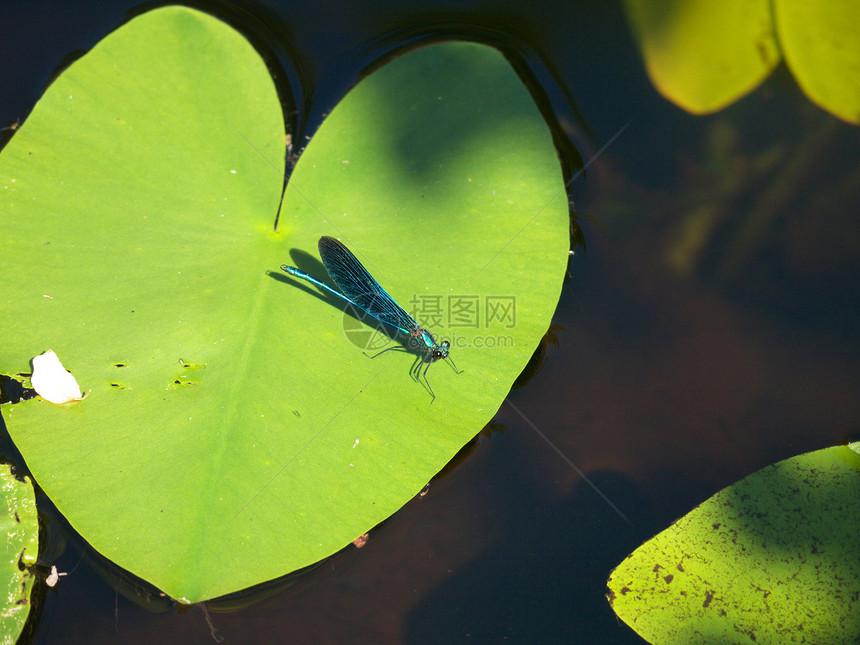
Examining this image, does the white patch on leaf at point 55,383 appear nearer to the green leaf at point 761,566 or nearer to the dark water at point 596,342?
the dark water at point 596,342

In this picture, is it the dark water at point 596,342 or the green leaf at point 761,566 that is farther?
the dark water at point 596,342

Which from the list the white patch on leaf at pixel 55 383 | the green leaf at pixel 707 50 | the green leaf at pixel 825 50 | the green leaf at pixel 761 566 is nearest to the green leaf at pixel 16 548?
the white patch on leaf at pixel 55 383

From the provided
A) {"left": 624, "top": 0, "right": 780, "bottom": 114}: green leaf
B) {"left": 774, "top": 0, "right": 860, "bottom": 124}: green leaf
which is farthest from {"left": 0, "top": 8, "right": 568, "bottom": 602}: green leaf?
{"left": 774, "top": 0, "right": 860, "bottom": 124}: green leaf

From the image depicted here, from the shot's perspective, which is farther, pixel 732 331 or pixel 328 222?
pixel 732 331

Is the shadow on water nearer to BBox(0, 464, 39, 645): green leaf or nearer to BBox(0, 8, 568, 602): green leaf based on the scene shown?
BBox(0, 8, 568, 602): green leaf

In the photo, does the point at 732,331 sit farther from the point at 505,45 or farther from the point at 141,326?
the point at 141,326

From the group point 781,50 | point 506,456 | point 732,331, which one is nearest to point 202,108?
point 506,456

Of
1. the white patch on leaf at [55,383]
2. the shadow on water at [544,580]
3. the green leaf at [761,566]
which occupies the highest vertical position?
the white patch on leaf at [55,383]
